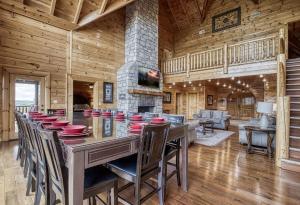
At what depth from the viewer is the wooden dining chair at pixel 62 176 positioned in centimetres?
114

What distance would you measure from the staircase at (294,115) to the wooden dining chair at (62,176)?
3319mm

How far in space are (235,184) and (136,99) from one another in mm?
4851

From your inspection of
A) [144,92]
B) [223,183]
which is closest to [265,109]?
[223,183]

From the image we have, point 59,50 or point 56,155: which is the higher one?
point 59,50

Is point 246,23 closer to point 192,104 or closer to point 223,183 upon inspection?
point 192,104

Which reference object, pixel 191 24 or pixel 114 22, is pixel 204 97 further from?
pixel 114 22

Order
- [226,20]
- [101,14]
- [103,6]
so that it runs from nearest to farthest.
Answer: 1. [103,6]
2. [101,14]
3. [226,20]

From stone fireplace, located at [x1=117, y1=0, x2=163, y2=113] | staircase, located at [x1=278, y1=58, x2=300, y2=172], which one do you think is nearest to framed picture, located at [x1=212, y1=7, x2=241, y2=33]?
stone fireplace, located at [x1=117, y1=0, x2=163, y2=113]

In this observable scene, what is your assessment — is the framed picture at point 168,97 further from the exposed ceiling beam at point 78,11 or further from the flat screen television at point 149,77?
the exposed ceiling beam at point 78,11

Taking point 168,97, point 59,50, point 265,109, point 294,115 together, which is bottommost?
point 294,115

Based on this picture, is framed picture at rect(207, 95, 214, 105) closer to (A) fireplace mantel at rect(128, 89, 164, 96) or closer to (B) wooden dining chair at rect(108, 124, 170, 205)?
(A) fireplace mantel at rect(128, 89, 164, 96)

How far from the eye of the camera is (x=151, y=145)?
4.90 ft

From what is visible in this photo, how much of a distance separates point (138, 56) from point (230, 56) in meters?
3.57

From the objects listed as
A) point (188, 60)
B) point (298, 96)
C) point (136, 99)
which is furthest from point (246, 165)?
point (188, 60)
